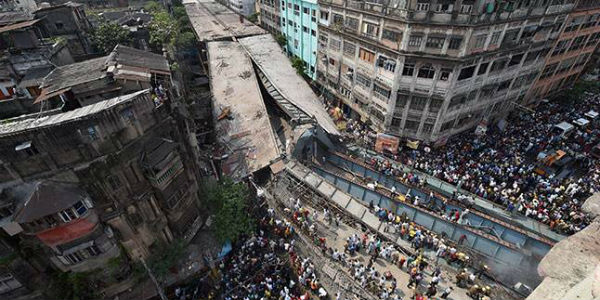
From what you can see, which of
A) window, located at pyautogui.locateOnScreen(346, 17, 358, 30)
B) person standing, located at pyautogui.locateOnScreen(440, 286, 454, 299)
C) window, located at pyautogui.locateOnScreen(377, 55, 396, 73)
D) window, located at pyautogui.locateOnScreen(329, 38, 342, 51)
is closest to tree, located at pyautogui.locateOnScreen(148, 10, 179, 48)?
window, located at pyautogui.locateOnScreen(329, 38, 342, 51)

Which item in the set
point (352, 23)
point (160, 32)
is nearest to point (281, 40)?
point (160, 32)

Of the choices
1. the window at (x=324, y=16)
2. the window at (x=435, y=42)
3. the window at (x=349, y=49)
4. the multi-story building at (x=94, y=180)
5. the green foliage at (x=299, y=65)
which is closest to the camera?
the multi-story building at (x=94, y=180)

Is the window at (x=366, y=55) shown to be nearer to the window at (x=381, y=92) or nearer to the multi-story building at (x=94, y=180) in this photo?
the window at (x=381, y=92)

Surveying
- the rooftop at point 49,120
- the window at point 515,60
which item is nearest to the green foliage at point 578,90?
the window at point 515,60

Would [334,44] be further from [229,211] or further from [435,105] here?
[229,211]

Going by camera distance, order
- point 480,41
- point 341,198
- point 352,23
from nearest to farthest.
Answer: point 341,198 → point 480,41 → point 352,23

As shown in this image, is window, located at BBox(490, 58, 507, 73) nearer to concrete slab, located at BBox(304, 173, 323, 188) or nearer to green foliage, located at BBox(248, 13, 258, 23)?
concrete slab, located at BBox(304, 173, 323, 188)

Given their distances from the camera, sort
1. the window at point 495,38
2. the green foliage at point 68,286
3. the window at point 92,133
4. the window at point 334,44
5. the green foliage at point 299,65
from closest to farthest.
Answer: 1. the window at point 92,133
2. the green foliage at point 68,286
3. the window at point 495,38
4. the window at point 334,44
5. the green foliage at point 299,65
